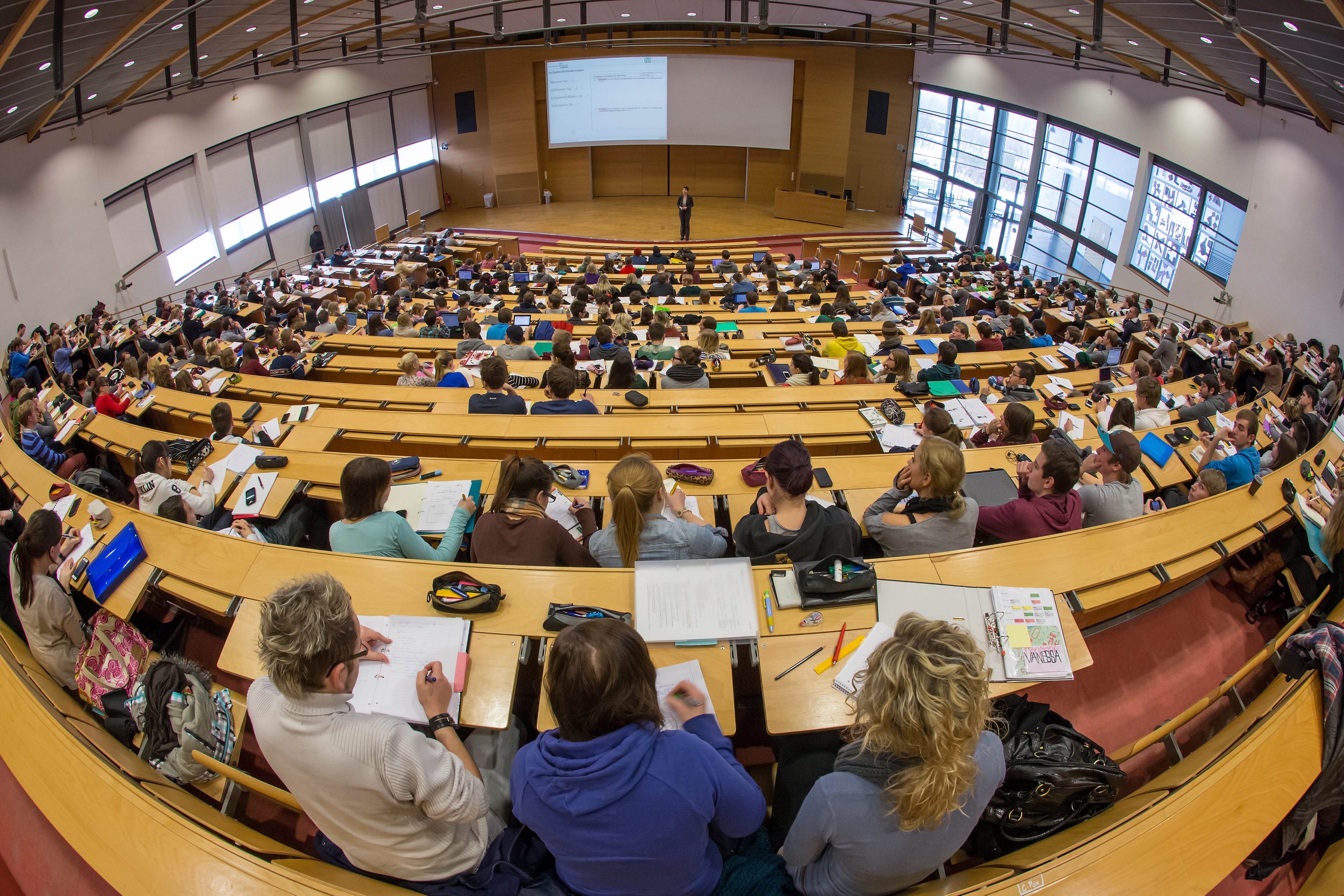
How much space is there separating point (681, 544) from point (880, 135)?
848 inches

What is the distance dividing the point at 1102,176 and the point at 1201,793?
16.2 m

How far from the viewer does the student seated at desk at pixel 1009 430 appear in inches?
186

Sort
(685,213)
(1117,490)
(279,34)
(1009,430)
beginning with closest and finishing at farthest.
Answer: (1117,490) → (1009,430) → (279,34) → (685,213)

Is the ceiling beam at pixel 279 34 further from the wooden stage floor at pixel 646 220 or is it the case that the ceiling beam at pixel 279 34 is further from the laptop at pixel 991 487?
the laptop at pixel 991 487

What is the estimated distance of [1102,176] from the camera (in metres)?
14.7

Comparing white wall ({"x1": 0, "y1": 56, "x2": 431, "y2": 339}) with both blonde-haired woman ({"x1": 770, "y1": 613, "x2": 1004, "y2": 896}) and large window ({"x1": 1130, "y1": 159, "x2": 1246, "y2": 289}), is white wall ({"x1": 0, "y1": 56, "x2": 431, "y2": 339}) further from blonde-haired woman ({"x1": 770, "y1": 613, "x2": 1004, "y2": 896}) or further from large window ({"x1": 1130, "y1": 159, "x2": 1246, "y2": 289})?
large window ({"x1": 1130, "y1": 159, "x2": 1246, "y2": 289})

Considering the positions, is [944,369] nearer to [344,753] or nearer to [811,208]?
[344,753]

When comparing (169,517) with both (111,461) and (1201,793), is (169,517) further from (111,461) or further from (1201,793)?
(1201,793)

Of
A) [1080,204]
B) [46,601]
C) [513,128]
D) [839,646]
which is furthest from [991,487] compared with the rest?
[513,128]

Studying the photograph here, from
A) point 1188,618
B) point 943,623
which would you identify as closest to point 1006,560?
point 943,623

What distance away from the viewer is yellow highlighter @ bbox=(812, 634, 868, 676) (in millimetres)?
2684

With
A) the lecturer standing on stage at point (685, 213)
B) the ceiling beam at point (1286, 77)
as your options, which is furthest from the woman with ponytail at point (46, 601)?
the lecturer standing on stage at point (685, 213)

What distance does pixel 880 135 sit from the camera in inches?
830

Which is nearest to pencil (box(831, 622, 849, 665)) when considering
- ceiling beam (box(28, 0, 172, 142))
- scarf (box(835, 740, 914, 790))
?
scarf (box(835, 740, 914, 790))
